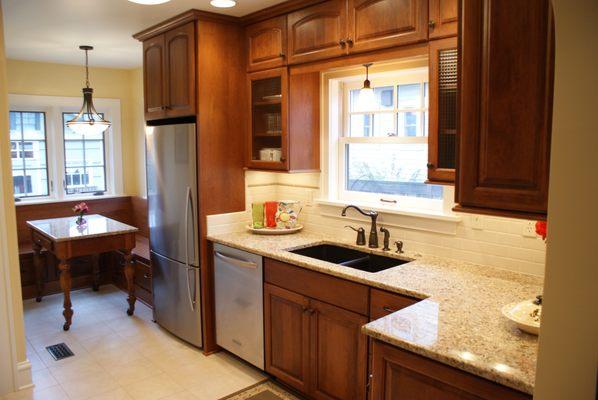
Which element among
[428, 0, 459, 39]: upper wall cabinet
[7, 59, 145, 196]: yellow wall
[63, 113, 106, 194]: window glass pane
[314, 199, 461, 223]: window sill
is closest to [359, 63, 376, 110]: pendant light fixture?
[314, 199, 461, 223]: window sill

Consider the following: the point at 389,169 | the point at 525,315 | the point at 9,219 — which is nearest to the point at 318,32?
the point at 389,169

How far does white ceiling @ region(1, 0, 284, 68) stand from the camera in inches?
121

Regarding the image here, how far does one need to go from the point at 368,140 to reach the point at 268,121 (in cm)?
72

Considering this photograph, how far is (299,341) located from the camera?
2.80 m

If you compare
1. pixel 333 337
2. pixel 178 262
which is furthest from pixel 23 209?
pixel 333 337

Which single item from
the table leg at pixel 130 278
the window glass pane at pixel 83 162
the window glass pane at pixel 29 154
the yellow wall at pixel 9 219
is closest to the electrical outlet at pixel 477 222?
the yellow wall at pixel 9 219

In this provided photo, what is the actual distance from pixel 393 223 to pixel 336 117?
0.91 m

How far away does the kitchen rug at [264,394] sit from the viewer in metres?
2.93

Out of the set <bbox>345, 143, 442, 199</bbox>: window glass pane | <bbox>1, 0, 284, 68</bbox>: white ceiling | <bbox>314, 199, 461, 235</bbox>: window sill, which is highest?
<bbox>1, 0, 284, 68</bbox>: white ceiling

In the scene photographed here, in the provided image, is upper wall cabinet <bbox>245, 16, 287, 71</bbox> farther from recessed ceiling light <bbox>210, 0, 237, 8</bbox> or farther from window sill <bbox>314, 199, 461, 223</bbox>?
window sill <bbox>314, 199, 461, 223</bbox>

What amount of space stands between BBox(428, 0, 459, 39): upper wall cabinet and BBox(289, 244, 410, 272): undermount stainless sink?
125 centimetres

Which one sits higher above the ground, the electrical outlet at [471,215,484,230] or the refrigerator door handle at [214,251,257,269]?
the electrical outlet at [471,215,484,230]

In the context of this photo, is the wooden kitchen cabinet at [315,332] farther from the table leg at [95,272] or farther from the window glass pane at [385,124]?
the table leg at [95,272]

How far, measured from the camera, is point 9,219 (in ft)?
9.72
